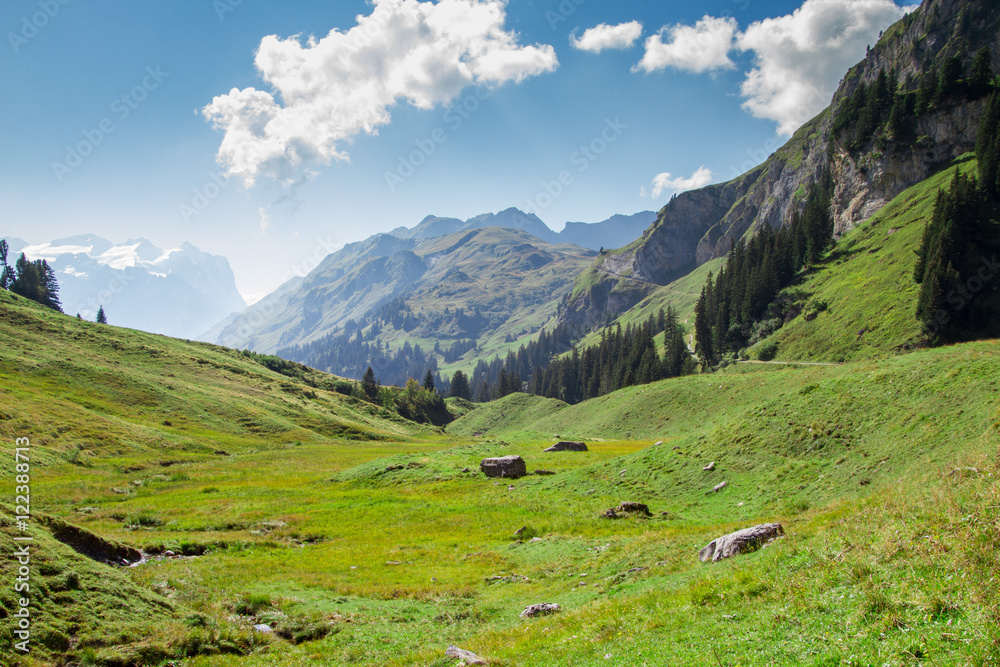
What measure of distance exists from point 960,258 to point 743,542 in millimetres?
85566

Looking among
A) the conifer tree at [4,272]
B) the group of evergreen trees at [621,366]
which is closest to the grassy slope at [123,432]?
the conifer tree at [4,272]

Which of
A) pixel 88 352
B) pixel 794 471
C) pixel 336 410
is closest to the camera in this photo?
pixel 794 471

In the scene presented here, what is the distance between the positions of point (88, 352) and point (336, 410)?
54.4m

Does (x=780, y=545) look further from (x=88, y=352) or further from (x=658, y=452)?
(x=88, y=352)

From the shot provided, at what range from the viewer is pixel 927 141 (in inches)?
4323

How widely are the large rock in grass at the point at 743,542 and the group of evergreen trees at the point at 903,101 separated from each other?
14371 cm

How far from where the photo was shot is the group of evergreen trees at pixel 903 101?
331 ft

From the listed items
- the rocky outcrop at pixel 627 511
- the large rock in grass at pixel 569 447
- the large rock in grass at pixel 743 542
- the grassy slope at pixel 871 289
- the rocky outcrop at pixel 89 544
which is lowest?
the large rock in grass at pixel 569 447

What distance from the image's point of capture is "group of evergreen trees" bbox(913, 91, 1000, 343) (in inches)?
2618

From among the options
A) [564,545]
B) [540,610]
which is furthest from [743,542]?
[564,545]

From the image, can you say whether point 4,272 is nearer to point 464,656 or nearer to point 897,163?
point 464,656

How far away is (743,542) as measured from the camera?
53.0 ft

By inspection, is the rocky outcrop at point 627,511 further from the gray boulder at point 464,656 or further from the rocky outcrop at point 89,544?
the rocky outcrop at point 89,544

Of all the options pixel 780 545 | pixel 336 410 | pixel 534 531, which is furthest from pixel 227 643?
pixel 336 410
